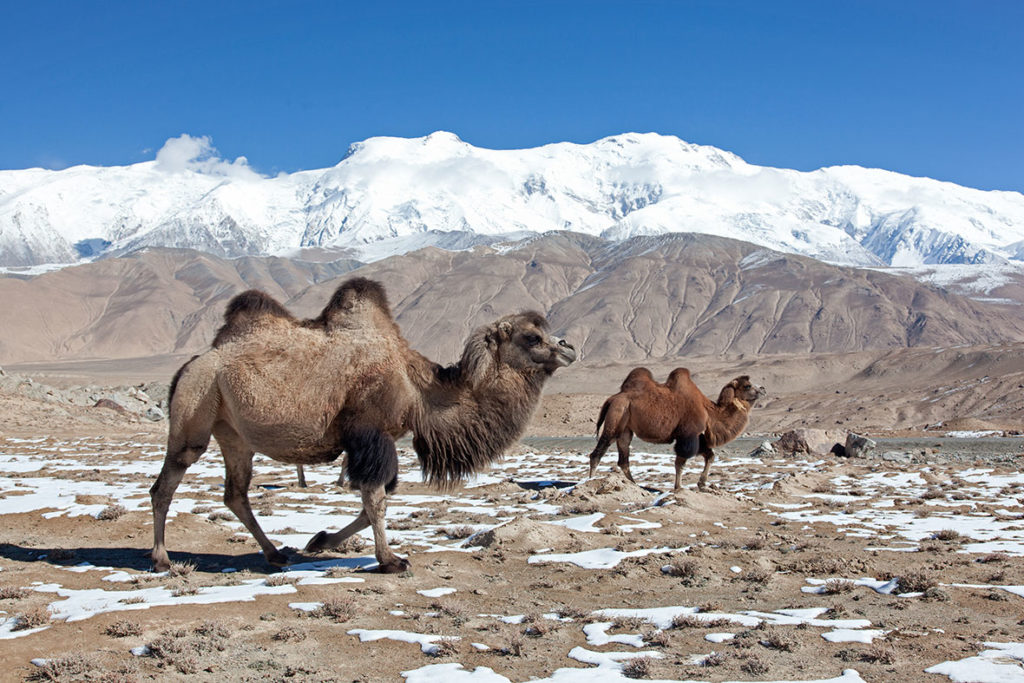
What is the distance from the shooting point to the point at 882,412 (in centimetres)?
6556

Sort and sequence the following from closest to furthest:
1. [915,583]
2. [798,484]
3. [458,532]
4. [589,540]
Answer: [915,583], [589,540], [458,532], [798,484]

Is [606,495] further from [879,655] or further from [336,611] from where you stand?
[879,655]

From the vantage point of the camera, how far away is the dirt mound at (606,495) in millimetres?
14290

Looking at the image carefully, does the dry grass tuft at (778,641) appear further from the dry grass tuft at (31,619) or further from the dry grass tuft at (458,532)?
the dry grass tuft at (31,619)

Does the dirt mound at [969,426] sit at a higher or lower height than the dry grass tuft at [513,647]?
lower

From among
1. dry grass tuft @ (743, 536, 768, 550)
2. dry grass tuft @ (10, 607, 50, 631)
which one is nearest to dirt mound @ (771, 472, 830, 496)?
dry grass tuft @ (743, 536, 768, 550)

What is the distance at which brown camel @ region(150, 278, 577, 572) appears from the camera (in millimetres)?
8883

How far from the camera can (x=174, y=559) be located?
31.8 feet

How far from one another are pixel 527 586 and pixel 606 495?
6.30m

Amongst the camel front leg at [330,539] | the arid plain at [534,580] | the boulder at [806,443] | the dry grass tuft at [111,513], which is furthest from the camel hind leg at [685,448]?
the boulder at [806,443]

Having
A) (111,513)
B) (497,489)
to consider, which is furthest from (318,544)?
(497,489)

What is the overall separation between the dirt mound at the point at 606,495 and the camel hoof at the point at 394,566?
524 cm

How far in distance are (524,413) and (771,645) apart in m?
3.67

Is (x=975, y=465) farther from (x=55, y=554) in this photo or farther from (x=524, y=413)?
(x=55, y=554)
